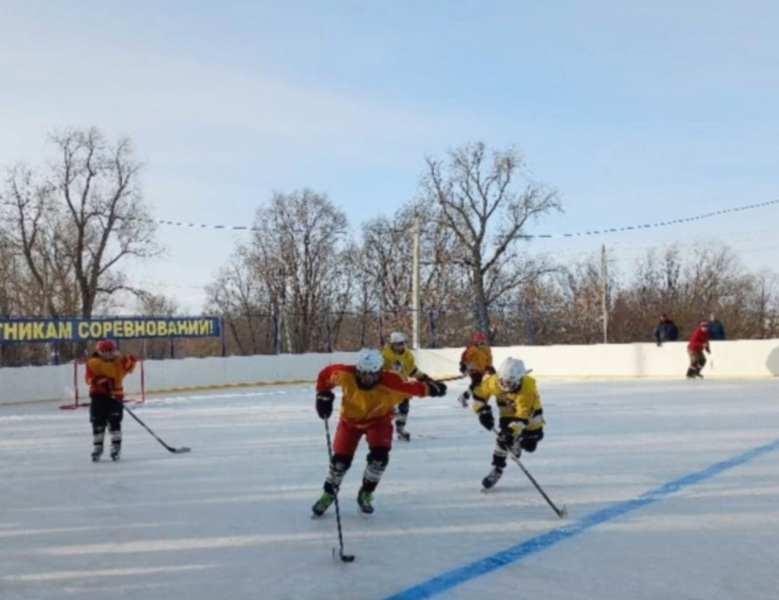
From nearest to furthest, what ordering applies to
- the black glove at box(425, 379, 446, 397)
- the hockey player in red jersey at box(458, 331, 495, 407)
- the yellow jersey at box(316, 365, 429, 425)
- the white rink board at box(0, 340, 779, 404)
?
the yellow jersey at box(316, 365, 429, 425) < the black glove at box(425, 379, 446, 397) < the hockey player in red jersey at box(458, 331, 495, 407) < the white rink board at box(0, 340, 779, 404)

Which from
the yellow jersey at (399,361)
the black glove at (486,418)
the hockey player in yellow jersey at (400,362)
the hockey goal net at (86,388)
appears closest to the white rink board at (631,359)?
the hockey goal net at (86,388)

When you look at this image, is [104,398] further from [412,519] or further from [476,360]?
[476,360]

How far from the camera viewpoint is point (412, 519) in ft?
19.5

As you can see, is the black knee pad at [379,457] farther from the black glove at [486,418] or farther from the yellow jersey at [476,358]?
the yellow jersey at [476,358]

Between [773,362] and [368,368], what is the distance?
16.5 metres

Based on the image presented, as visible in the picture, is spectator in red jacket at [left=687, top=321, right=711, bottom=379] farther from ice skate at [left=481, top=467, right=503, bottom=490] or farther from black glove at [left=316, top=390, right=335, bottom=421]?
black glove at [left=316, top=390, right=335, bottom=421]

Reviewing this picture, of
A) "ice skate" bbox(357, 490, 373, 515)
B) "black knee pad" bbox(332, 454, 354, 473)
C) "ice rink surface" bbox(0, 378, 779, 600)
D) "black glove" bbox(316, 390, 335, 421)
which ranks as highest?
"black glove" bbox(316, 390, 335, 421)

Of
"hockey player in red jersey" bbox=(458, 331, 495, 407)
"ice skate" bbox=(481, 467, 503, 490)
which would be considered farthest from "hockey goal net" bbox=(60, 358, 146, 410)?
"ice skate" bbox=(481, 467, 503, 490)

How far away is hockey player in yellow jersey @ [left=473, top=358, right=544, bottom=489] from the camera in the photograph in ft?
21.7

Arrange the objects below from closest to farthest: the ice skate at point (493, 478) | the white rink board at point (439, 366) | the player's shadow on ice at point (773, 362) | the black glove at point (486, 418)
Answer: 1. the black glove at point (486, 418)
2. the ice skate at point (493, 478)
3. the white rink board at point (439, 366)
4. the player's shadow on ice at point (773, 362)

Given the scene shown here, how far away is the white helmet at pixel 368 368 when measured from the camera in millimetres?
5902

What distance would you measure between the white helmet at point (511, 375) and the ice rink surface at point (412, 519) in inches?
34.0

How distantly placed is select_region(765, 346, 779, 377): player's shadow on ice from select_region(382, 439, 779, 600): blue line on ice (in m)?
13.2

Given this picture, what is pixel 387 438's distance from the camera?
6.16m
